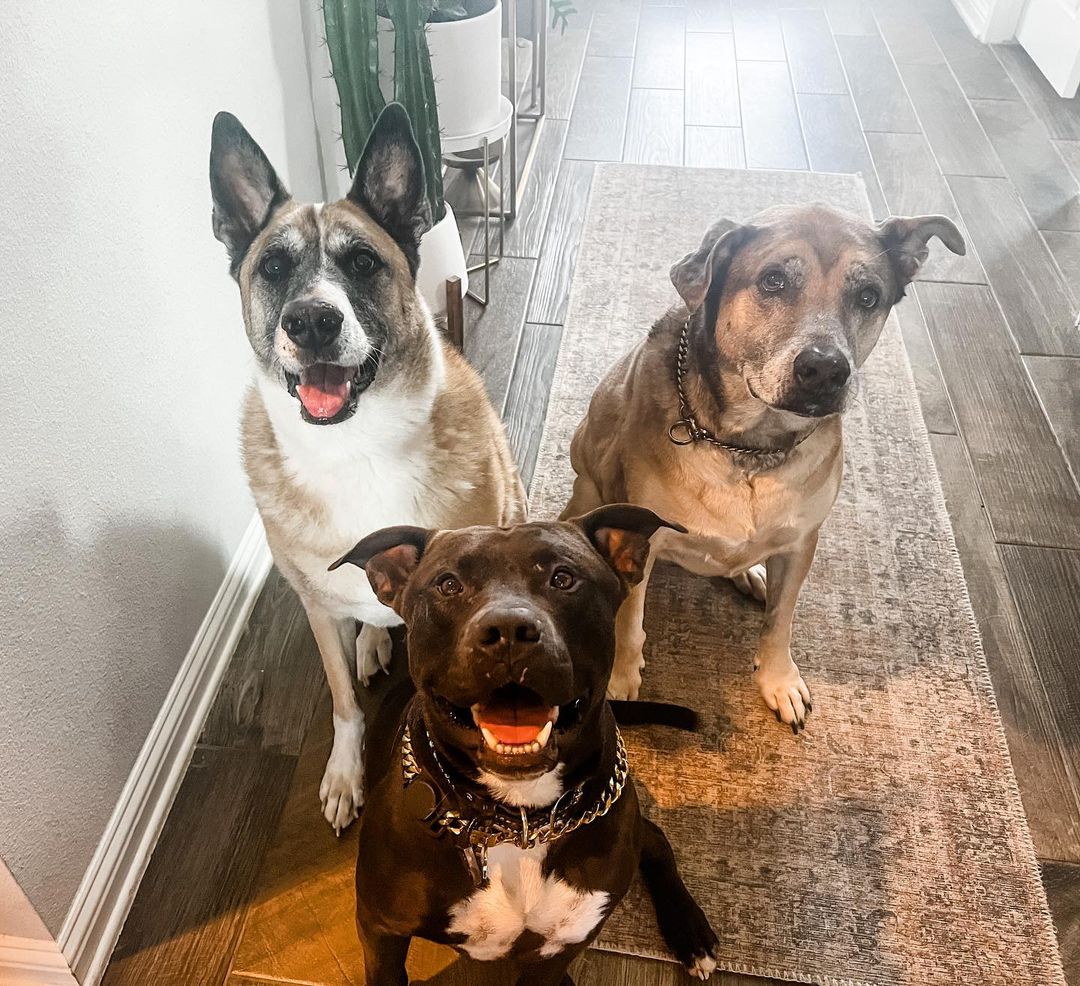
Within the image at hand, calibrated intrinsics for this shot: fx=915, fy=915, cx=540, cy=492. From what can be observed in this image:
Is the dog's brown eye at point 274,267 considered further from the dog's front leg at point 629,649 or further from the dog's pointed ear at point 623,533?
the dog's front leg at point 629,649

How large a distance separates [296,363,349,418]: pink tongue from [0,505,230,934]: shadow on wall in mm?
467

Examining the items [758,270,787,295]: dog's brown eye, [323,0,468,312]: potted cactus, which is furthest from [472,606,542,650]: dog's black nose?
[323,0,468,312]: potted cactus

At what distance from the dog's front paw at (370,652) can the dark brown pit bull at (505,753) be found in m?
0.72

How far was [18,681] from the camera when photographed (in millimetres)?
1482

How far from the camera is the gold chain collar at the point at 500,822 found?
1.26 meters

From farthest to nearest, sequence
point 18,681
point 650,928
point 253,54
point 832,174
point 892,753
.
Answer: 1. point 832,174
2. point 253,54
3. point 892,753
4. point 650,928
5. point 18,681

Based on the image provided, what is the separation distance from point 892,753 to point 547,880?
1.12 meters

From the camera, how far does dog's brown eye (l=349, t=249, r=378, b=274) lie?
5.43 feet

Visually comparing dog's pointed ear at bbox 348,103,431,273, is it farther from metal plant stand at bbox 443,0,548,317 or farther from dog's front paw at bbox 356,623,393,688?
metal plant stand at bbox 443,0,548,317

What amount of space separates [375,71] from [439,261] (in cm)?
60

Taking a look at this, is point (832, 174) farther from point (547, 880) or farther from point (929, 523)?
point (547, 880)

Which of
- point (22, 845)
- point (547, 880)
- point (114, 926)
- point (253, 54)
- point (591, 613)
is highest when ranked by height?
point (253, 54)

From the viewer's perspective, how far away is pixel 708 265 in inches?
67.4

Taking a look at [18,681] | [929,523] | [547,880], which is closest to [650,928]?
[547,880]
